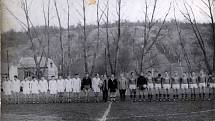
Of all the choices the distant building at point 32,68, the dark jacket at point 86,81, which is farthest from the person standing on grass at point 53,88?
the dark jacket at point 86,81

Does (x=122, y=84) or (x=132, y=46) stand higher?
(x=132, y=46)

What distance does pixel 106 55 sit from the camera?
15680 mm

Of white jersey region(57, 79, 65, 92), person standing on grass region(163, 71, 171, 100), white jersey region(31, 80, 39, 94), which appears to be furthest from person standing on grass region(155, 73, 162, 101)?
white jersey region(31, 80, 39, 94)

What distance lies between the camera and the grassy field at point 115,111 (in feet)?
50.3

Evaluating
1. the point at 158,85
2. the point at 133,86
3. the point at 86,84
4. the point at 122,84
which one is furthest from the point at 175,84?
the point at 86,84

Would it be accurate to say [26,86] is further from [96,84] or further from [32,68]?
[96,84]

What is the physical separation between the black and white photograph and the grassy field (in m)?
0.02

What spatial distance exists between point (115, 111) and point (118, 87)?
583mm

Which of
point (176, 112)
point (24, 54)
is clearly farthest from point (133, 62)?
point (24, 54)

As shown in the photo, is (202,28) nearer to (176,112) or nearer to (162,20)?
(162,20)

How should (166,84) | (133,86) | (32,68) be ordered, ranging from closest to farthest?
(32,68) → (133,86) → (166,84)

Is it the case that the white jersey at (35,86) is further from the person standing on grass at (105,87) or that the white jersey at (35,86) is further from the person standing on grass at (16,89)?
the person standing on grass at (105,87)

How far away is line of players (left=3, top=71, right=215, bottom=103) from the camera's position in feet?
51.5

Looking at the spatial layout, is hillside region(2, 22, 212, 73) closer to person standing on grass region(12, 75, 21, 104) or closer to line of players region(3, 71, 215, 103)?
line of players region(3, 71, 215, 103)
